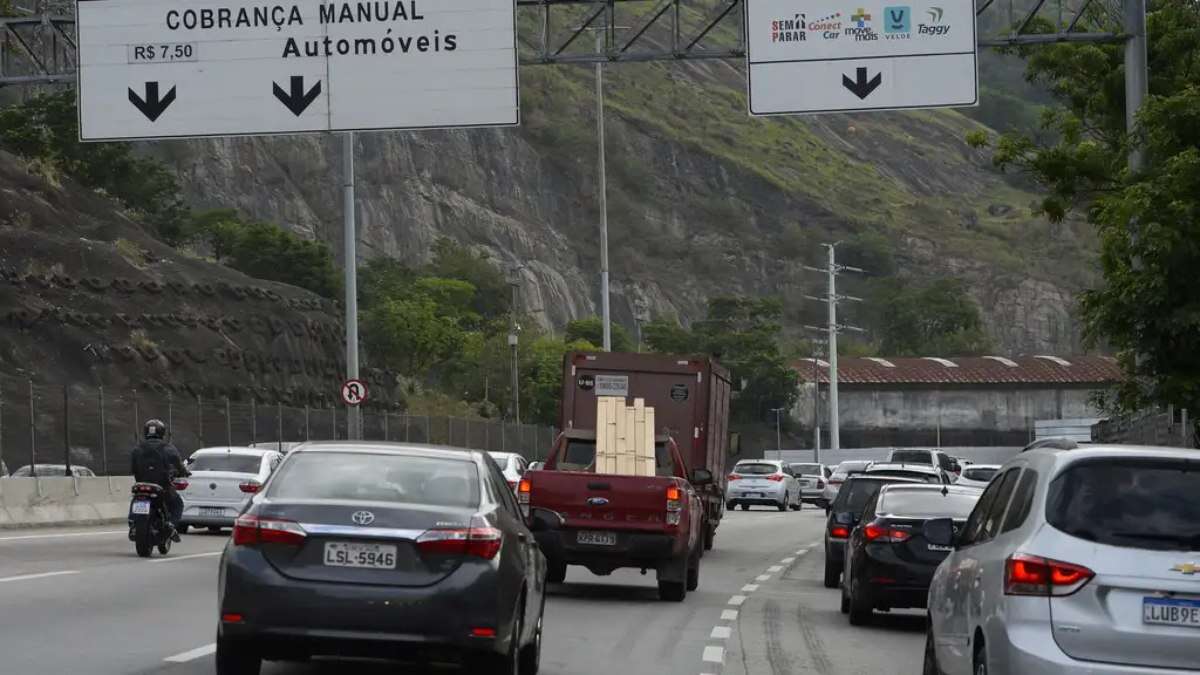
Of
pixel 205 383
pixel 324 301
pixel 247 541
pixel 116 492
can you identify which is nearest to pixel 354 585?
pixel 247 541

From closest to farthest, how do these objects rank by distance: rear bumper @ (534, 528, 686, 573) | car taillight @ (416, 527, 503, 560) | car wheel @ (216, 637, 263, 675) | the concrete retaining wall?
car taillight @ (416, 527, 503, 560)
car wheel @ (216, 637, 263, 675)
rear bumper @ (534, 528, 686, 573)
the concrete retaining wall

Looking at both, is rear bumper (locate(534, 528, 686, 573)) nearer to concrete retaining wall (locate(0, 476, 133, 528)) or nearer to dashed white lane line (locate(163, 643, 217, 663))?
dashed white lane line (locate(163, 643, 217, 663))

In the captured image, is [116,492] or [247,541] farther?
[116,492]

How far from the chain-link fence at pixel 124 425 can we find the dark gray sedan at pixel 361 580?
20.1 m

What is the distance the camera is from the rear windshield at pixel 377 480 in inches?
448

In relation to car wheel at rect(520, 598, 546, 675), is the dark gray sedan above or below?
above

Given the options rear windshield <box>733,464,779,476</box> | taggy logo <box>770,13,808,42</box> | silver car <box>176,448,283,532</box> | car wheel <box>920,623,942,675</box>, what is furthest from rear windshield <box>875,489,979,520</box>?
rear windshield <box>733,464,779,476</box>

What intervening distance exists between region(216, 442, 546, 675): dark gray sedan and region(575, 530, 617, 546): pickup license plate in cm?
1037

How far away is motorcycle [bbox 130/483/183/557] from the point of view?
79.7 feet

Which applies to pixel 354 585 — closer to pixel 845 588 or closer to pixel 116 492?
pixel 845 588

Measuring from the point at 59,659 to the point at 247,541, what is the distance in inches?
109

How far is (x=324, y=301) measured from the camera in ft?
333

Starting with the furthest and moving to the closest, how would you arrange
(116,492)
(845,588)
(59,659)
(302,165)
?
(302,165) → (116,492) → (845,588) → (59,659)

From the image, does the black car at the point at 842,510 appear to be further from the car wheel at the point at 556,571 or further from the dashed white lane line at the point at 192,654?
the dashed white lane line at the point at 192,654
